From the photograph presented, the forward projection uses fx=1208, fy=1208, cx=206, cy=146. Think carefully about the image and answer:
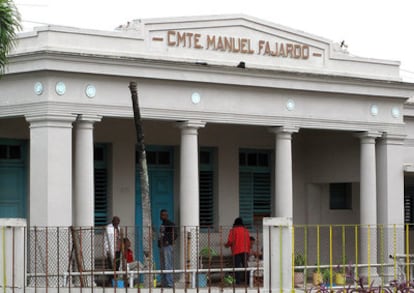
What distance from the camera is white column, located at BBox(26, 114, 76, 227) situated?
78.6 ft

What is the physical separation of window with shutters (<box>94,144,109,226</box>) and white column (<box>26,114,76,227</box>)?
399cm

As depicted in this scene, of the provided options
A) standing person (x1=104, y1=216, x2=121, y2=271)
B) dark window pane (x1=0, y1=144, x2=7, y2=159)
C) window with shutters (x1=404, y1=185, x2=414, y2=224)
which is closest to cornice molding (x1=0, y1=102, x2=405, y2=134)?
dark window pane (x1=0, y1=144, x2=7, y2=159)

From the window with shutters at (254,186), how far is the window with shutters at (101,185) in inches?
165

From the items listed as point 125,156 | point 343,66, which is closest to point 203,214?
point 125,156

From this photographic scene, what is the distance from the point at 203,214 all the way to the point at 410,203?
8059mm

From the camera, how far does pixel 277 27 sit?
2788cm

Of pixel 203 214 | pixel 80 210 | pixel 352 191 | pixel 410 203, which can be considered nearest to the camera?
pixel 80 210

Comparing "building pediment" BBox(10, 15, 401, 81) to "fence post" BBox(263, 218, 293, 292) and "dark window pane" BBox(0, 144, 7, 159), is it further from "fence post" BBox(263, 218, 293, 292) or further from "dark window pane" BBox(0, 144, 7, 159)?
"fence post" BBox(263, 218, 293, 292)

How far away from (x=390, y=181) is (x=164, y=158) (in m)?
5.63

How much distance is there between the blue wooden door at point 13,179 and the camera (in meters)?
26.8

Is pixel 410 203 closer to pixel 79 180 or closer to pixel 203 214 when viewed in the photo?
pixel 203 214

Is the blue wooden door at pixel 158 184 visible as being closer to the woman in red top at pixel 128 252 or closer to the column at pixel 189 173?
the column at pixel 189 173

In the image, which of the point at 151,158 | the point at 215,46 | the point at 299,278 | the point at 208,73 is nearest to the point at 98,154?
the point at 151,158

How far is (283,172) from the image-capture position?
27.9 metres
